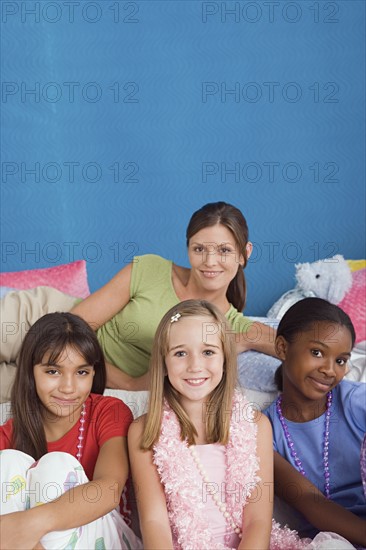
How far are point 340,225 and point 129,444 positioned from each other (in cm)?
162

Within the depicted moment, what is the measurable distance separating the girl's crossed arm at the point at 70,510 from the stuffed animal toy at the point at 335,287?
1.16 meters

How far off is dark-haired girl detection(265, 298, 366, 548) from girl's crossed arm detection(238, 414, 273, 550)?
96 mm

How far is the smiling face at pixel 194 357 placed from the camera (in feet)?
4.74

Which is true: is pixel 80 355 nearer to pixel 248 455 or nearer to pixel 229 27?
pixel 248 455

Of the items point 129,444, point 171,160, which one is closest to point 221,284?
point 129,444

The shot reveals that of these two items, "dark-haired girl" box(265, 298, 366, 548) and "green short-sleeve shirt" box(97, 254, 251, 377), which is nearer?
"dark-haired girl" box(265, 298, 366, 548)

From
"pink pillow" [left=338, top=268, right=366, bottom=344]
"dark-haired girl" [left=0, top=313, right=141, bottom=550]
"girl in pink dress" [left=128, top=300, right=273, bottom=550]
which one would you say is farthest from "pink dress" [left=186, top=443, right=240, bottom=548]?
"pink pillow" [left=338, top=268, right=366, bottom=344]

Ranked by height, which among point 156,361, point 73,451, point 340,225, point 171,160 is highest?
point 171,160

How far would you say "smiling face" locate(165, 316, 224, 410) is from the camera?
144 centimetres

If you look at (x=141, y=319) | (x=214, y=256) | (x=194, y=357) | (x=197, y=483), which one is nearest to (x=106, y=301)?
(x=141, y=319)

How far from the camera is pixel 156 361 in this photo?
58.4 inches

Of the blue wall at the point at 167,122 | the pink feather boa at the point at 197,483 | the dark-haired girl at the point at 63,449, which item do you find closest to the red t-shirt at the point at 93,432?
the dark-haired girl at the point at 63,449

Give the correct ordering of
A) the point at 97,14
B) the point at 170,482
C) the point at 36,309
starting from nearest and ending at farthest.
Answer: the point at 170,482, the point at 36,309, the point at 97,14

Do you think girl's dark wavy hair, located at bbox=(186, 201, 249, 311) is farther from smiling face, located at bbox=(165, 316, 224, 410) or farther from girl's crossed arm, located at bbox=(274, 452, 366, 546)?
girl's crossed arm, located at bbox=(274, 452, 366, 546)
